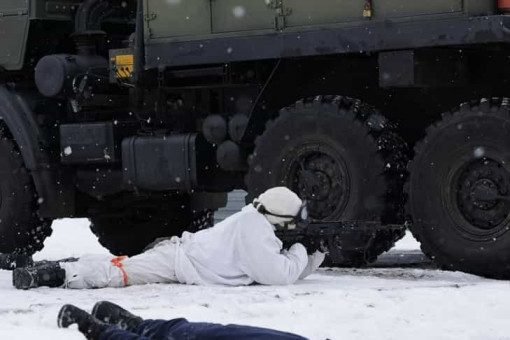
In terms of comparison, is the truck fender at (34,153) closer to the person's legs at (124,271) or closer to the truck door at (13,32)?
the truck door at (13,32)

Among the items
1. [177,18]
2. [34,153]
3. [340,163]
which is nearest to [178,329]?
[340,163]

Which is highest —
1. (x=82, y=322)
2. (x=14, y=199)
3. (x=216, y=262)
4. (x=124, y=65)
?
(x=124, y=65)

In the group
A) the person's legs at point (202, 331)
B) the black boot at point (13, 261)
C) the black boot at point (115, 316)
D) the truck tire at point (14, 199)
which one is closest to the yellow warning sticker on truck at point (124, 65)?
the truck tire at point (14, 199)

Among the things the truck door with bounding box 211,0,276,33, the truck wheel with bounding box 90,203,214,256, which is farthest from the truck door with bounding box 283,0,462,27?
the truck wheel with bounding box 90,203,214,256

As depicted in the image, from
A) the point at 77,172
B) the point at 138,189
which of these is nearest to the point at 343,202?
the point at 138,189

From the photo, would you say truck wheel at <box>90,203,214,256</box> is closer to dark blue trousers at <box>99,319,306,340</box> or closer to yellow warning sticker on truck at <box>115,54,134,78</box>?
yellow warning sticker on truck at <box>115,54,134,78</box>

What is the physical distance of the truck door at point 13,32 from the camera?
1375 centimetres

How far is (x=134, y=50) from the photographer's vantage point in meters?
13.0

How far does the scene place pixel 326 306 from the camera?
29.2ft

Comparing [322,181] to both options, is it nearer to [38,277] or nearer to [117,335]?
[38,277]

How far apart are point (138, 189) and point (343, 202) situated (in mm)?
2340

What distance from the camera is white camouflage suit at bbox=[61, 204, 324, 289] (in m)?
10.1

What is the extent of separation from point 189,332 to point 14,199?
24.4 ft

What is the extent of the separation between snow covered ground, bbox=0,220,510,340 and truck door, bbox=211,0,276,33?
90.0 inches
